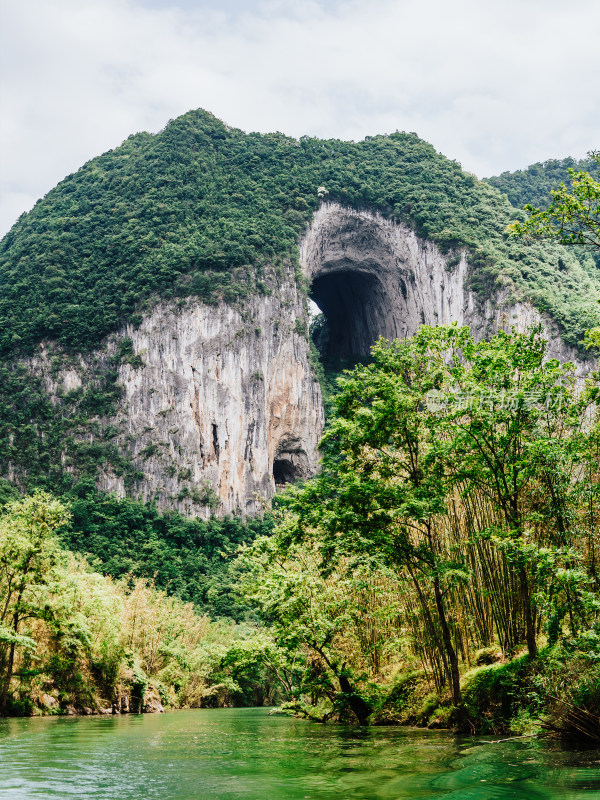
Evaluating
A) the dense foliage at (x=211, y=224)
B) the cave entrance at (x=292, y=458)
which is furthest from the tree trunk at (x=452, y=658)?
the cave entrance at (x=292, y=458)

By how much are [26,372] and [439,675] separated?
60312 mm

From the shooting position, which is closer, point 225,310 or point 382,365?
point 382,365

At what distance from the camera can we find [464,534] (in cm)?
1458

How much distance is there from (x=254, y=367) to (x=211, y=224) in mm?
19217

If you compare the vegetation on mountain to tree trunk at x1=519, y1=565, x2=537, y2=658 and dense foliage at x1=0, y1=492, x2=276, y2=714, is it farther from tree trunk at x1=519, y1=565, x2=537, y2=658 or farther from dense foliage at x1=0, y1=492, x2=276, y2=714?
dense foliage at x1=0, y1=492, x2=276, y2=714

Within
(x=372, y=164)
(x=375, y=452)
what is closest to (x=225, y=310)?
(x=372, y=164)

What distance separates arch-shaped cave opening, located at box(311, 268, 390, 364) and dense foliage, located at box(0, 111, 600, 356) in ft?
28.7

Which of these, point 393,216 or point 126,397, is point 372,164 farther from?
point 126,397

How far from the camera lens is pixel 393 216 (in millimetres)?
80312

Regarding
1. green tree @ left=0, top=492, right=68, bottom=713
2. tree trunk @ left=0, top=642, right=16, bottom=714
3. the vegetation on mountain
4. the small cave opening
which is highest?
the small cave opening

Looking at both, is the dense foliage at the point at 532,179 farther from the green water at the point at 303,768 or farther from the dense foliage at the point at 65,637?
the green water at the point at 303,768

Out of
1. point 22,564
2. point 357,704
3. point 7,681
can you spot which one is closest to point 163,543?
point 22,564

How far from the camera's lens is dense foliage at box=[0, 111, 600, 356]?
71.0 meters

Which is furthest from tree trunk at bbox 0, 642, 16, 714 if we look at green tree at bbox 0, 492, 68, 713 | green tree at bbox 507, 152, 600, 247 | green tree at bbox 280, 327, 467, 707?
green tree at bbox 507, 152, 600, 247
